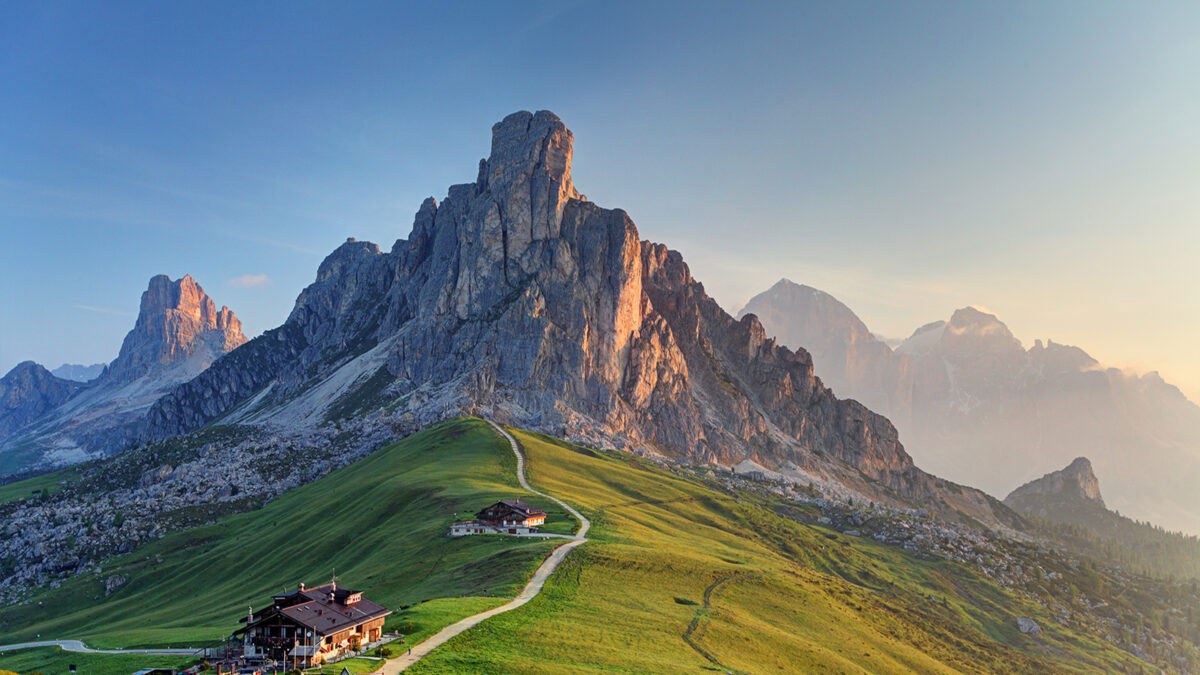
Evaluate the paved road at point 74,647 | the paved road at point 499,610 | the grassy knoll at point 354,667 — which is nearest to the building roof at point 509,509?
the paved road at point 499,610

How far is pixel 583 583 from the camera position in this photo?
7644 centimetres

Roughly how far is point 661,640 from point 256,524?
139 m

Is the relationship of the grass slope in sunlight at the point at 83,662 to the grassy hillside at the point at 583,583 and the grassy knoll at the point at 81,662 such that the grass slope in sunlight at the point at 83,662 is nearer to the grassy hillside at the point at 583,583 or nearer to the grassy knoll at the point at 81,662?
the grassy knoll at the point at 81,662

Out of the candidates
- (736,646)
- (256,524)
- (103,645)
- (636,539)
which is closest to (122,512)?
(256,524)

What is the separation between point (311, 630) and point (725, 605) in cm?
4524

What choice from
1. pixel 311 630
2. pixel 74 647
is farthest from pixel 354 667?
pixel 74 647

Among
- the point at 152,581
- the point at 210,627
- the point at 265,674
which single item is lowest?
the point at 152,581

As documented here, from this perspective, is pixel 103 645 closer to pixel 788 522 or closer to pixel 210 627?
pixel 210 627

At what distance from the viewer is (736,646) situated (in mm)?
66938

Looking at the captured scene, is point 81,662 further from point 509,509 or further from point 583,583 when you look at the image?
point 583,583

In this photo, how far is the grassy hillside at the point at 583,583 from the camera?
207 ft

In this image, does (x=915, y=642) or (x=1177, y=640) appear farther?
(x=1177, y=640)

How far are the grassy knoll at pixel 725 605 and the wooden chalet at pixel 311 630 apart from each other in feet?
32.3

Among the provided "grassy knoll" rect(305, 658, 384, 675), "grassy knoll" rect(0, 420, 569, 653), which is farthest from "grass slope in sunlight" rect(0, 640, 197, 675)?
"grassy knoll" rect(305, 658, 384, 675)
